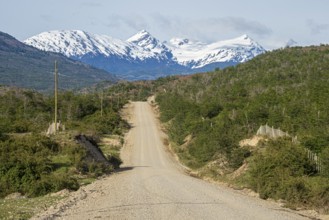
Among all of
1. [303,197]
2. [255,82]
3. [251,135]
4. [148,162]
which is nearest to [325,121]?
[251,135]

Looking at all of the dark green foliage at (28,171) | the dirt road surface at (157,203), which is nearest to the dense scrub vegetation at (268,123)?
the dirt road surface at (157,203)

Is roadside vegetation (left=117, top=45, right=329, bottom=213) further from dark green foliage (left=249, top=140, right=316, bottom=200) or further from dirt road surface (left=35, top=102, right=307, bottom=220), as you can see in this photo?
dirt road surface (left=35, top=102, right=307, bottom=220)

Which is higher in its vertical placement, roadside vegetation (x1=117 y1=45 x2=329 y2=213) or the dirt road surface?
roadside vegetation (x1=117 y1=45 x2=329 y2=213)

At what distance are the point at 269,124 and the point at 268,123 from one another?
44 cm

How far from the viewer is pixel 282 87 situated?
244ft

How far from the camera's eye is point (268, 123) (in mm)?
46031

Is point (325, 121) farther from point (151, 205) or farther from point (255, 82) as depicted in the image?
point (255, 82)

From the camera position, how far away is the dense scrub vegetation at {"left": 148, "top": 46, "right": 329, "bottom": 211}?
81.3 feet

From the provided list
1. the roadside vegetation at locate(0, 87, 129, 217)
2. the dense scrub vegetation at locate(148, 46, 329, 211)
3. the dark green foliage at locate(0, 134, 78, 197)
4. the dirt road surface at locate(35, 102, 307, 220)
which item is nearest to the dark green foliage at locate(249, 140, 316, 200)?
the dense scrub vegetation at locate(148, 46, 329, 211)

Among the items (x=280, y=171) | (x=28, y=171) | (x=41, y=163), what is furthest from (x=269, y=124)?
(x=28, y=171)

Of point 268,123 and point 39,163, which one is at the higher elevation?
point 268,123

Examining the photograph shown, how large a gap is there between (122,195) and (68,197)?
210cm

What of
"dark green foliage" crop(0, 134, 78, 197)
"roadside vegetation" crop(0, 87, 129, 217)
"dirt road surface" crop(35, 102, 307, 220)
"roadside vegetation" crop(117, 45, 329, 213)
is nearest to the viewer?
"dirt road surface" crop(35, 102, 307, 220)

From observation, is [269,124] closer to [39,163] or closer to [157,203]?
[39,163]
